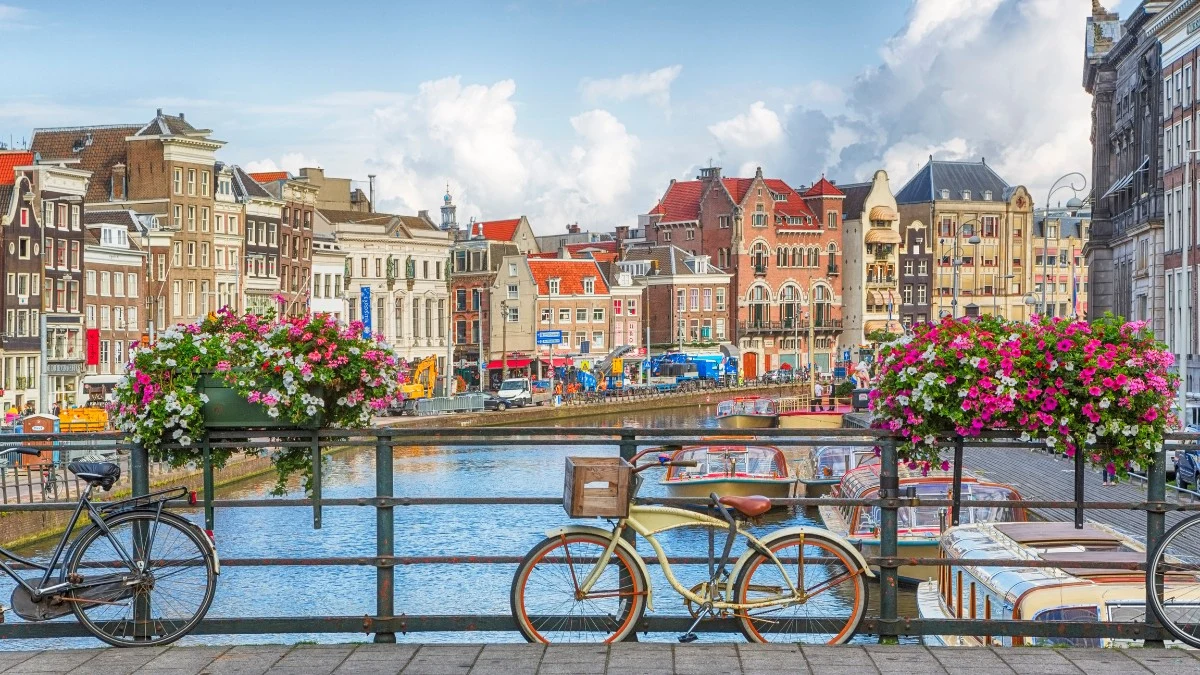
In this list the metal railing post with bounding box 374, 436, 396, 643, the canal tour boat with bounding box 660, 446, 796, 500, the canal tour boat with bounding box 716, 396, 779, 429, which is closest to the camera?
the metal railing post with bounding box 374, 436, 396, 643

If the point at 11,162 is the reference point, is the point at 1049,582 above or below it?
below

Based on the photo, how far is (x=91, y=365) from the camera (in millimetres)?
64562

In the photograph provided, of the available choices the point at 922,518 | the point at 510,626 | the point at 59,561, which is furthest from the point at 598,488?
the point at 922,518

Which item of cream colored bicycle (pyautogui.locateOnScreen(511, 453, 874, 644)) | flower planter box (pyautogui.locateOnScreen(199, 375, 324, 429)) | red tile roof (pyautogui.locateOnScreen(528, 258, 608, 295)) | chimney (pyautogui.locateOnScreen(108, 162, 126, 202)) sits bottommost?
cream colored bicycle (pyautogui.locateOnScreen(511, 453, 874, 644))

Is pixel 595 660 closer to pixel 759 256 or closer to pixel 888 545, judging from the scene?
pixel 888 545

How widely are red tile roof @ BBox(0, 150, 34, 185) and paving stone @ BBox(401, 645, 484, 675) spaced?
5841 cm

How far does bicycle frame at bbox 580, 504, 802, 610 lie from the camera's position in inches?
332

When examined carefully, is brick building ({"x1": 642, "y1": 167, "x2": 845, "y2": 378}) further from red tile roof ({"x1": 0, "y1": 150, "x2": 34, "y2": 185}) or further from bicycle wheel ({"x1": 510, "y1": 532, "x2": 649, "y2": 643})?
bicycle wheel ({"x1": 510, "y1": 532, "x2": 649, "y2": 643})

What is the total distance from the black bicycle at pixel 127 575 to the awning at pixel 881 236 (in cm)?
12268

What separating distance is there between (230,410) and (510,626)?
1899 millimetres

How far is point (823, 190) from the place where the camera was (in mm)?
130000

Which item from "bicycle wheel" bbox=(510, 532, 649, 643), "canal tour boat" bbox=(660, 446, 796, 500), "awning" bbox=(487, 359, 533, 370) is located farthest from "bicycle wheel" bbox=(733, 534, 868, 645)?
"awning" bbox=(487, 359, 533, 370)

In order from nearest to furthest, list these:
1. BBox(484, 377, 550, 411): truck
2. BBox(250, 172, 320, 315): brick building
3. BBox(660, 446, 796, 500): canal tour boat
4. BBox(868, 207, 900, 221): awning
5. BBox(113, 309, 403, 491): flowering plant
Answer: BBox(113, 309, 403, 491): flowering plant
BBox(660, 446, 796, 500): canal tour boat
BBox(484, 377, 550, 411): truck
BBox(250, 172, 320, 315): brick building
BBox(868, 207, 900, 221): awning

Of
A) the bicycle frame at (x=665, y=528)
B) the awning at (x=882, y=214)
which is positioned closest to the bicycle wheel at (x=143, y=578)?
the bicycle frame at (x=665, y=528)
